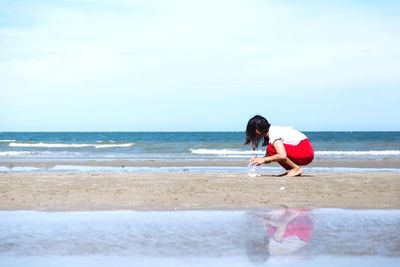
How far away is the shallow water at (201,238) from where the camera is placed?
16.5 feet

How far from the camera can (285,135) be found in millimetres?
→ 11273

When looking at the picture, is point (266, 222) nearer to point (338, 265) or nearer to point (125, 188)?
point (338, 265)

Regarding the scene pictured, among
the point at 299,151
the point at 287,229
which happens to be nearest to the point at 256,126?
the point at 299,151

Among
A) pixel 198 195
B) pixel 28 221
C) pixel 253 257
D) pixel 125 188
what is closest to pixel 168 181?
pixel 125 188

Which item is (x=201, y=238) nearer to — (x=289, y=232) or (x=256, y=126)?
(x=289, y=232)

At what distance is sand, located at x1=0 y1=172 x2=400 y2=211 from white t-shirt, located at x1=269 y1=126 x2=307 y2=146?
727mm

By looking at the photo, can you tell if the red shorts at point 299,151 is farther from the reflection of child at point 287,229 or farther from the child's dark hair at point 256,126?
the reflection of child at point 287,229

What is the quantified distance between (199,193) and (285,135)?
2.19 metres

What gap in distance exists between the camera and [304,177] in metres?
12.3

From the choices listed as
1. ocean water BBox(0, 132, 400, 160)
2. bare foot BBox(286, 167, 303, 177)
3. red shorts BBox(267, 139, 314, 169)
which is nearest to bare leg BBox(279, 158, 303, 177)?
bare foot BBox(286, 167, 303, 177)

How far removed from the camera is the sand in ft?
28.8

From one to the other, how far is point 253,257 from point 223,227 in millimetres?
1589

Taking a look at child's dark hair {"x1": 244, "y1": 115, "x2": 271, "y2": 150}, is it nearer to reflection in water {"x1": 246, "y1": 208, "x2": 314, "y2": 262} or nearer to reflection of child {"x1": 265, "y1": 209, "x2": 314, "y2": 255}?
reflection in water {"x1": 246, "y1": 208, "x2": 314, "y2": 262}

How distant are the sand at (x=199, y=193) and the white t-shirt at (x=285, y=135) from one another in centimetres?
73
